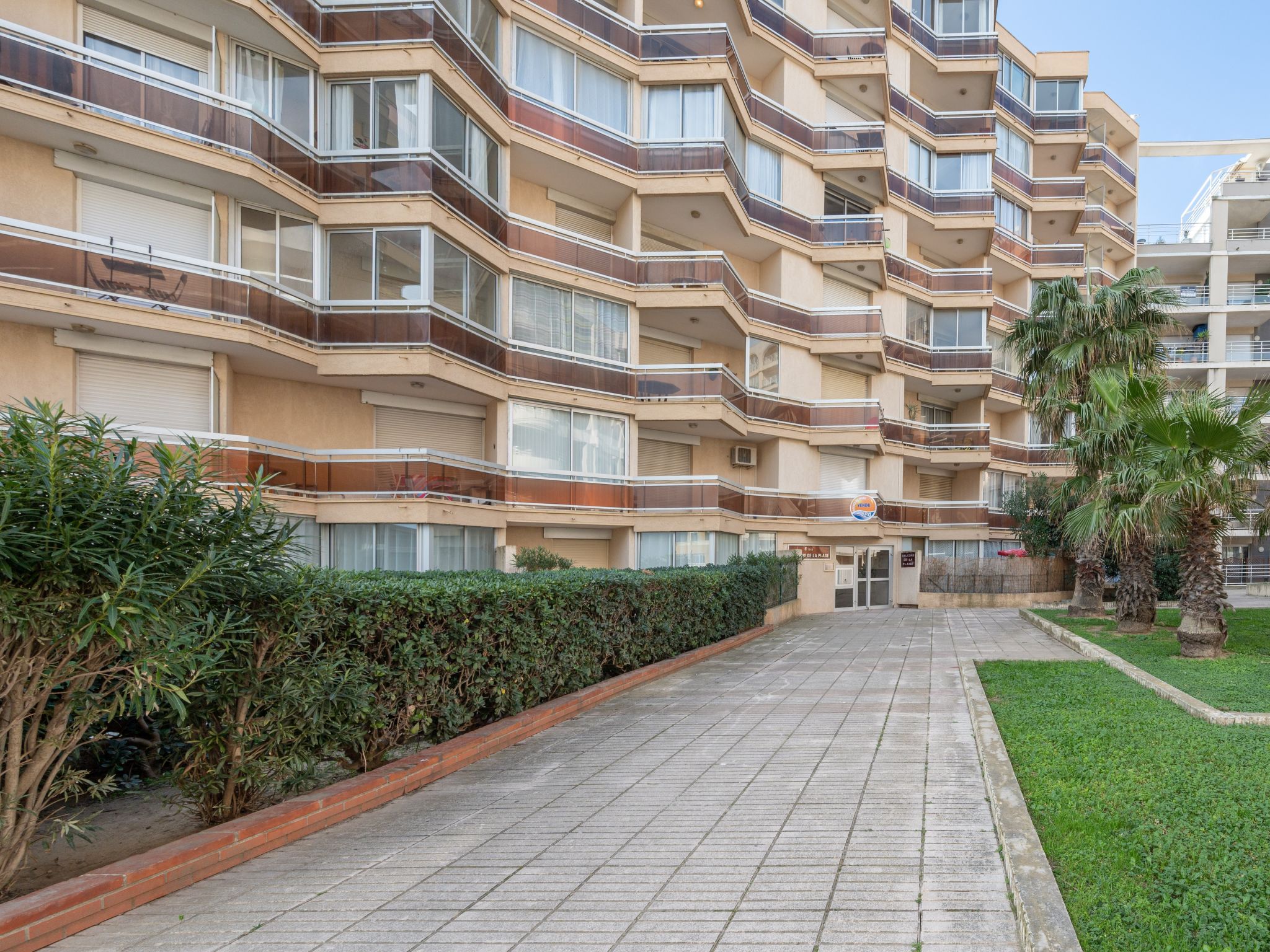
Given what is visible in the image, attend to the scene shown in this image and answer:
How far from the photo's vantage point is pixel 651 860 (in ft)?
17.0

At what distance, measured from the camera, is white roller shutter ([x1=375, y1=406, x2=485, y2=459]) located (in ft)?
58.2

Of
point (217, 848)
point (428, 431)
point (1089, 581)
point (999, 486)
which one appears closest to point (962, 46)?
point (999, 486)

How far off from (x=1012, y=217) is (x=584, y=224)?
25130 millimetres

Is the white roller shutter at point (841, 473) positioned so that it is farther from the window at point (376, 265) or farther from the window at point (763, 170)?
the window at point (376, 265)

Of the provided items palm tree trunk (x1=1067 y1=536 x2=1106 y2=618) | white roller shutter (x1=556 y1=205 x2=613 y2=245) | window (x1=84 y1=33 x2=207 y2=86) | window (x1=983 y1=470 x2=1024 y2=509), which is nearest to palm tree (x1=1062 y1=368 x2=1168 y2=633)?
palm tree trunk (x1=1067 y1=536 x2=1106 y2=618)

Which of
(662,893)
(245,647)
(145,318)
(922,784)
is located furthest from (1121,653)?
(145,318)

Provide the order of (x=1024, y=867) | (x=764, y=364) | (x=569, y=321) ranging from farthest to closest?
1. (x=764, y=364)
2. (x=569, y=321)
3. (x=1024, y=867)

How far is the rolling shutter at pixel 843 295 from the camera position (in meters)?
Result: 29.1

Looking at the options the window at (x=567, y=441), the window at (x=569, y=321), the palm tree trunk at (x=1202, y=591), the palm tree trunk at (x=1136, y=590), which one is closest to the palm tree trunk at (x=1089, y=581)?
the palm tree trunk at (x=1136, y=590)

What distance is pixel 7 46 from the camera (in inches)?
485

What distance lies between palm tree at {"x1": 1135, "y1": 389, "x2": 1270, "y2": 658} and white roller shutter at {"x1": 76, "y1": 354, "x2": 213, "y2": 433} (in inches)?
613

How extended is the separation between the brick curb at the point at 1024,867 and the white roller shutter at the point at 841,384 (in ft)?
74.4

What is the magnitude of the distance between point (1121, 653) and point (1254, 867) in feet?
34.1

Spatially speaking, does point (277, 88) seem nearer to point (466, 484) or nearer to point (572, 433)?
point (466, 484)
